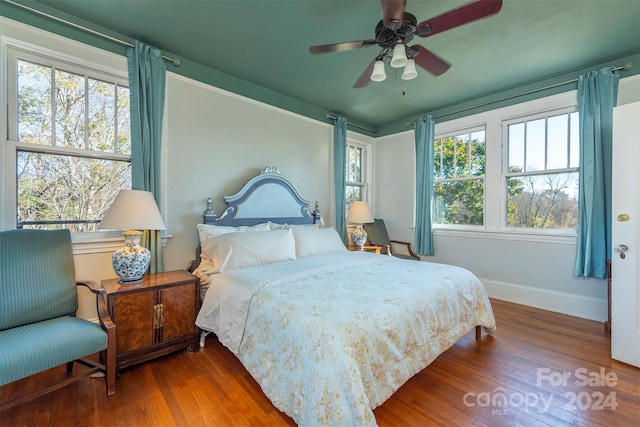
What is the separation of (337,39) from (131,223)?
7.69 feet

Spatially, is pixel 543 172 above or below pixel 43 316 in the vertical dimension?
above

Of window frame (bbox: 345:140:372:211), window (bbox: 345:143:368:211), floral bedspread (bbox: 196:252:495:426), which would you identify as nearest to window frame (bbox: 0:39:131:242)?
floral bedspread (bbox: 196:252:495:426)

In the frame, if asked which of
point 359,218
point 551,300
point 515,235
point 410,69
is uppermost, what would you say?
point 410,69

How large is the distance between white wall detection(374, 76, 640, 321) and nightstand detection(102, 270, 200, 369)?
3.51 m

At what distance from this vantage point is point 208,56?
2.81 metres

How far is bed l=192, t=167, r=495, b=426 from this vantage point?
1.28m

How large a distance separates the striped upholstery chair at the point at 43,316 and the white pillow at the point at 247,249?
0.84 meters

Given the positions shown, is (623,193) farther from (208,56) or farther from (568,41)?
(208,56)

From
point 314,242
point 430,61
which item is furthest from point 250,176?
point 430,61

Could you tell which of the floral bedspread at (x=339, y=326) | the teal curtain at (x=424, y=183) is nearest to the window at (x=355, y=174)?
the teal curtain at (x=424, y=183)

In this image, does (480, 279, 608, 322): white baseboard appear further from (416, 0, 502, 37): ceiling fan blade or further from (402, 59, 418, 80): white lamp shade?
(416, 0, 502, 37): ceiling fan blade

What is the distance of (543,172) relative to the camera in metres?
3.34

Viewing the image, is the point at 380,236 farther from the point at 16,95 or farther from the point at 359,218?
the point at 16,95

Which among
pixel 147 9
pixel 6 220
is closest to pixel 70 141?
pixel 6 220
